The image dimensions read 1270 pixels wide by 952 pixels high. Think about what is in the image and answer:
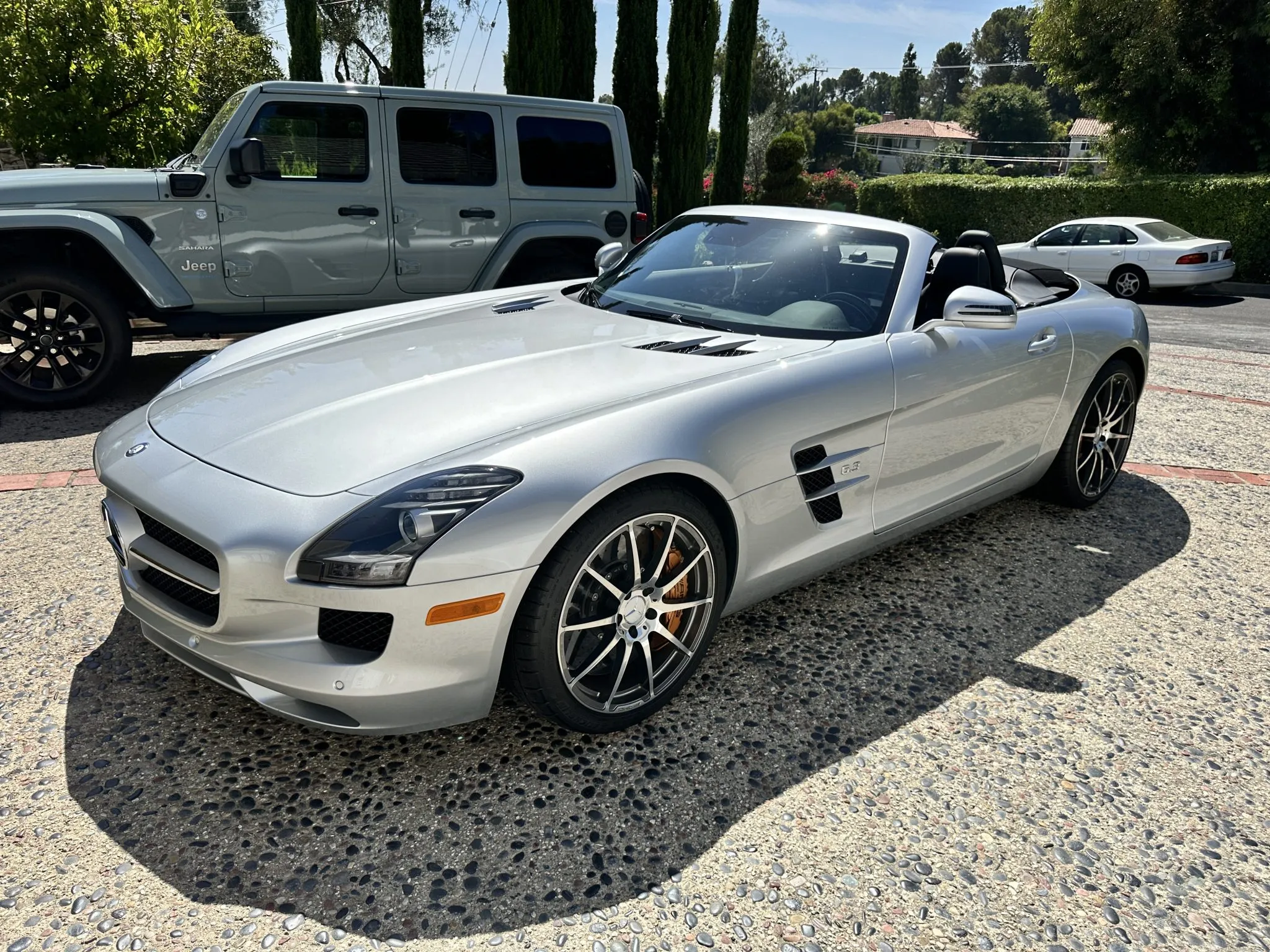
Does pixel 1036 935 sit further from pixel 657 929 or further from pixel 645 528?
pixel 645 528

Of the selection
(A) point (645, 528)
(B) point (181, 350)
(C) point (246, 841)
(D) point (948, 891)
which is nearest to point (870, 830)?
(D) point (948, 891)

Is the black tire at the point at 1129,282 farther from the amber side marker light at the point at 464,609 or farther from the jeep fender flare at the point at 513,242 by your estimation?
the amber side marker light at the point at 464,609

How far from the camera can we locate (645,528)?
2.55 meters

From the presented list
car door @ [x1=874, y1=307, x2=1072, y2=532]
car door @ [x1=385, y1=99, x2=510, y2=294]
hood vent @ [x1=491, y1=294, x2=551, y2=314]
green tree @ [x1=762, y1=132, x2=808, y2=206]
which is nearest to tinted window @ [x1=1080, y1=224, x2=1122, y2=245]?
car door @ [x1=385, y1=99, x2=510, y2=294]

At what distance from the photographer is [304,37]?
65.8ft

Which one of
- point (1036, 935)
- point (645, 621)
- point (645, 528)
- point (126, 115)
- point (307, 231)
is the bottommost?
point (1036, 935)

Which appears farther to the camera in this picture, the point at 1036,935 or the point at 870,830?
the point at 870,830

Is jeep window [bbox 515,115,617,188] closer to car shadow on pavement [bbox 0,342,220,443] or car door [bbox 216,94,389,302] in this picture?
car door [bbox 216,94,389,302]

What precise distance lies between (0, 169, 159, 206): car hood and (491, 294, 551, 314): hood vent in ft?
10.3

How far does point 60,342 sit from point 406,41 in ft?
44.5

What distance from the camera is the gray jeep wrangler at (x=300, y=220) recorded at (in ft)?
18.5

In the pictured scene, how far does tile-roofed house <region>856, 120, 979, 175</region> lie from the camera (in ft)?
349

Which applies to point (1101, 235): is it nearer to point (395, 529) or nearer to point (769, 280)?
point (769, 280)

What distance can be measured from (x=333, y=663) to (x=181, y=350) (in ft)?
21.7
